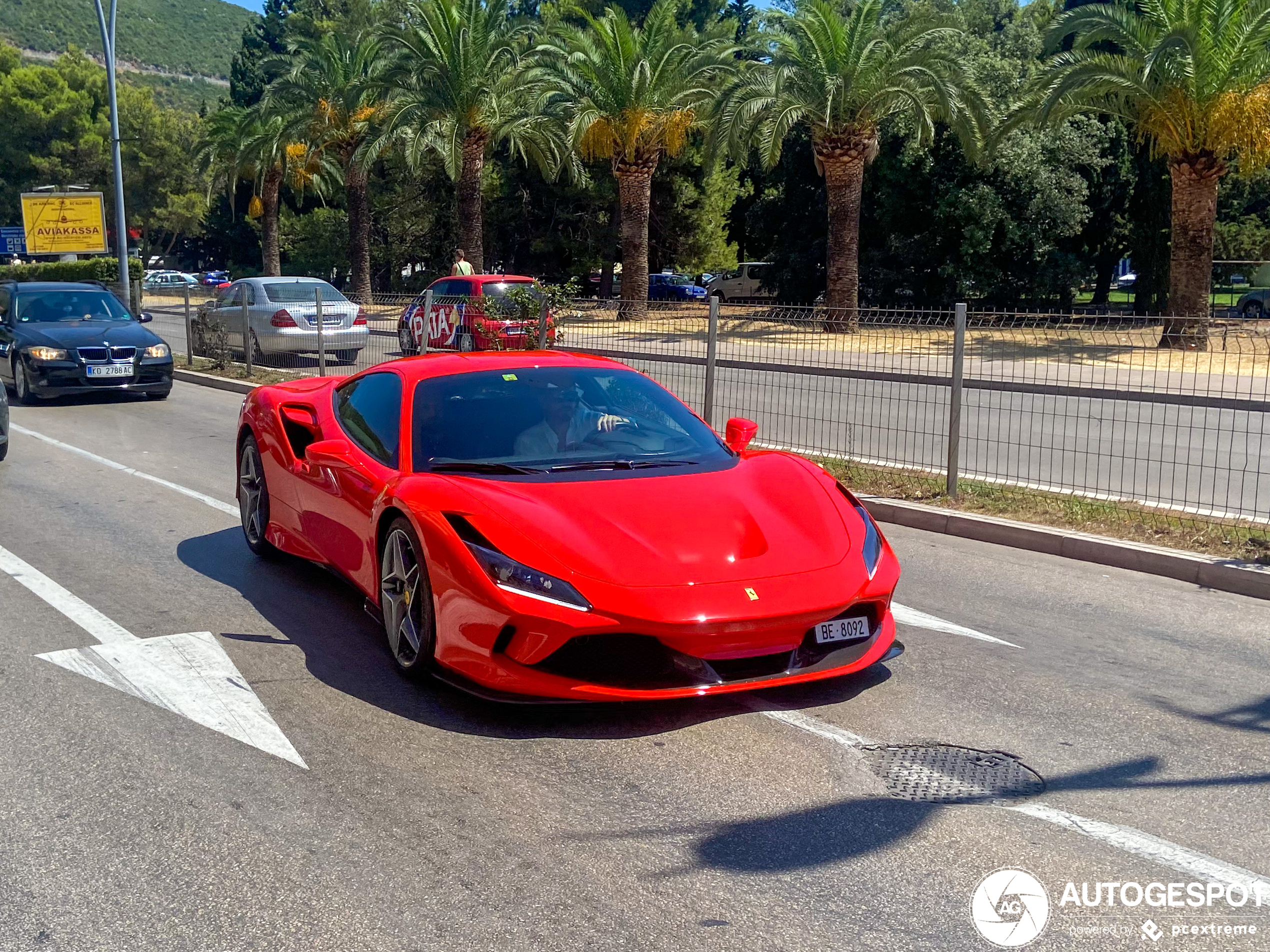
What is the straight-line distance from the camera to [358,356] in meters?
19.8

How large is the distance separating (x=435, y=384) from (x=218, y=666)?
5.32ft

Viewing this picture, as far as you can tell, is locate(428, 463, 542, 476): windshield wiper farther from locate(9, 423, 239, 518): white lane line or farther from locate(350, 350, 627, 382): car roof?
locate(9, 423, 239, 518): white lane line

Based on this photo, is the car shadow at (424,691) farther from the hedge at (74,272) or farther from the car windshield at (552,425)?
the hedge at (74,272)

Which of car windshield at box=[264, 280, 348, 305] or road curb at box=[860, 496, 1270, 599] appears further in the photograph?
car windshield at box=[264, 280, 348, 305]

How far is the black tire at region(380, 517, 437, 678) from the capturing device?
508cm

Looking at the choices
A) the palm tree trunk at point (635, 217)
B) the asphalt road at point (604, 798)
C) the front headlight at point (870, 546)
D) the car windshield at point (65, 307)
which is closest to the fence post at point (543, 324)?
the car windshield at point (65, 307)

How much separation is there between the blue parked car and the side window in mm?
45632

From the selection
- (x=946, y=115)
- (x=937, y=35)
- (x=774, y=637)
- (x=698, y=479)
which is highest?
(x=937, y=35)

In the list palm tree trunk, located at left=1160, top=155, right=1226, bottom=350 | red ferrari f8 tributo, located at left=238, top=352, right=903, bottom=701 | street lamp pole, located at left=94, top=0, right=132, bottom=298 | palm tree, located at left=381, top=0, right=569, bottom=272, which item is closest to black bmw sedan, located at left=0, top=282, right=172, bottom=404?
street lamp pole, located at left=94, top=0, right=132, bottom=298

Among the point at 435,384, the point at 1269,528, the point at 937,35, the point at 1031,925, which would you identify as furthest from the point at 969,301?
the point at 1031,925

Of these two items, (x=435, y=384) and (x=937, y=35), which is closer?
(x=435, y=384)

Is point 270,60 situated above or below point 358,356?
above

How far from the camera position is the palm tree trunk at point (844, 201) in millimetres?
29172

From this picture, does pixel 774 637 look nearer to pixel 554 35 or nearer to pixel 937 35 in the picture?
pixel 937 35
